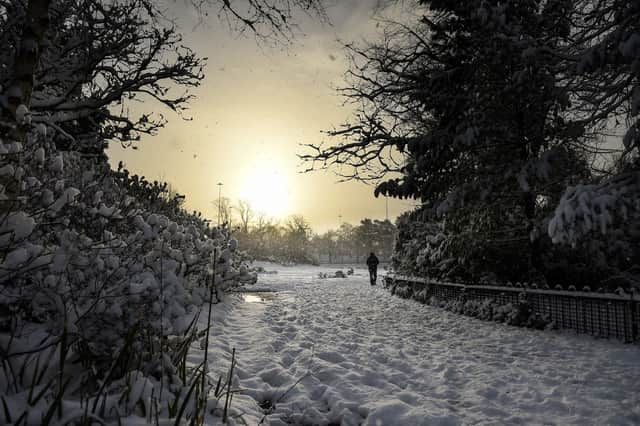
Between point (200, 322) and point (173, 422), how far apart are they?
366 centimetres

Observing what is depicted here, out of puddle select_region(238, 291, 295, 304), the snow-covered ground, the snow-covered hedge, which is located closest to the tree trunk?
the snow-covered hedge

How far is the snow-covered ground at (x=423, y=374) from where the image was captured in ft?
10.2

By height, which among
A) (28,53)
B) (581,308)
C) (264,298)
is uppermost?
(28,53)

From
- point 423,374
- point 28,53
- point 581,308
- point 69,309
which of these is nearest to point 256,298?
point 423,374

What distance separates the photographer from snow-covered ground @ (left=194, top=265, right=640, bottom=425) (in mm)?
3109

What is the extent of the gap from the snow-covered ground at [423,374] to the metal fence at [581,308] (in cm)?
33

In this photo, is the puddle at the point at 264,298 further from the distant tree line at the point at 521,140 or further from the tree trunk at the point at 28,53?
the tree trunk at the point at 28,53

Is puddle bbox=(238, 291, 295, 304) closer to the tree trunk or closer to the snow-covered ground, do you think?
the snow-covered ground

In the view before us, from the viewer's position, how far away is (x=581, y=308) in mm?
6355

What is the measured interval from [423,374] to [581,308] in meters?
4.20

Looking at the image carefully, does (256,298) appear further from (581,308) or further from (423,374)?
(581,308)

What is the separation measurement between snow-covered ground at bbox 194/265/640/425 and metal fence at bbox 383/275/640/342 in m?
0.33

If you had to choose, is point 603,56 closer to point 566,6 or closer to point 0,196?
point 566,6

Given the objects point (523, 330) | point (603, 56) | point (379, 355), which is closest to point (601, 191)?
point (603, 56)
